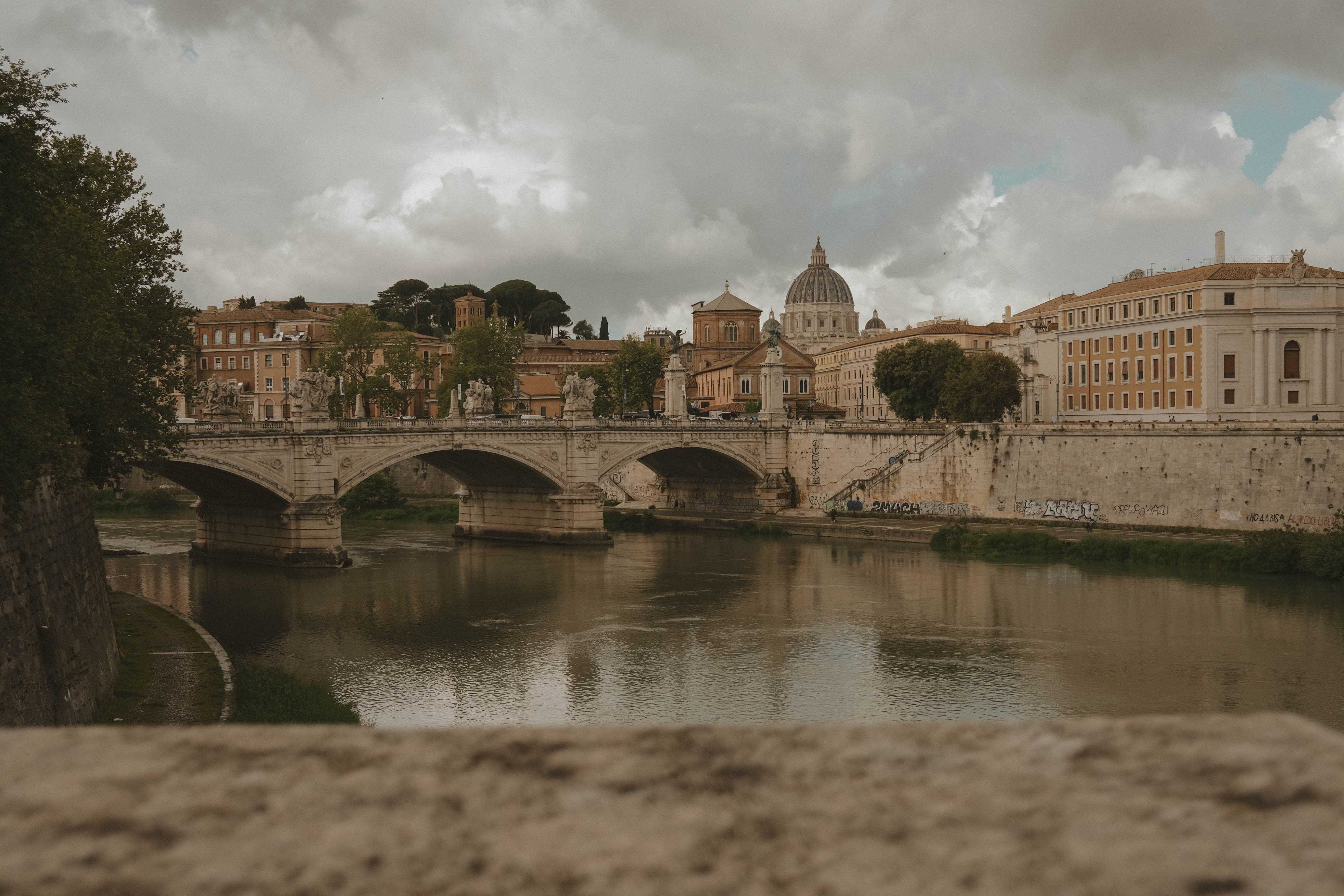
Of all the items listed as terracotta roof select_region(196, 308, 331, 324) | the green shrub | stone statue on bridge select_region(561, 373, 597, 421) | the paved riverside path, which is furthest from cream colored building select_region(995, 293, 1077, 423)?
terracotta roof select_region(196, 308, 331, 324)

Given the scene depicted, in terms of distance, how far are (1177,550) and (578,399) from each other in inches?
784

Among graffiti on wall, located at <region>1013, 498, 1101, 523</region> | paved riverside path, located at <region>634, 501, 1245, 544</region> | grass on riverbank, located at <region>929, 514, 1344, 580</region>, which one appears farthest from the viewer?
graffiti on wall, located at <region>1013, 498, 1101, 523</region>

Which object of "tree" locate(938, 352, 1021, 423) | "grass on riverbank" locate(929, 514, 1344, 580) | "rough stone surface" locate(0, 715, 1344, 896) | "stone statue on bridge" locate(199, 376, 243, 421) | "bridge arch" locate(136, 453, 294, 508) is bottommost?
"grass on riverbank" locate(929, 514, 1344, 580)

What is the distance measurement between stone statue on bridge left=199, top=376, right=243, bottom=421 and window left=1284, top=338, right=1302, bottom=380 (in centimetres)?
3656

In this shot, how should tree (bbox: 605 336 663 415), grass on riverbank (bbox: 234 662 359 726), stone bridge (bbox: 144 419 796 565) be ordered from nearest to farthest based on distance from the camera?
grass on riverbank (bbox: 234 662 359 726) → stone bridge (bbox: 144 419 796 565) → tree (bbox: 605 336 663 415)

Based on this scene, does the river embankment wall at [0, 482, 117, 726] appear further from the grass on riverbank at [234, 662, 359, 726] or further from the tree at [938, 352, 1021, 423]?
the tree at [938, 352, 1021, 423]

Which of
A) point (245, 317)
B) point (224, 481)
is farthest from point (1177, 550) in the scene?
point (245, 317)

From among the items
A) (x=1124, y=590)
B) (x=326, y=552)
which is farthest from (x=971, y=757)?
(x=326, y=552)

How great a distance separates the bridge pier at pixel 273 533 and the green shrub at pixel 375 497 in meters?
11.9

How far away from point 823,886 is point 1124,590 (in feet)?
94.2

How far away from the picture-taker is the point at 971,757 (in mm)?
1986

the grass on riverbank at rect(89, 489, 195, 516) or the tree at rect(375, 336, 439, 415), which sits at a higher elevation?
the tree at rect(375, 336, 439, 415)

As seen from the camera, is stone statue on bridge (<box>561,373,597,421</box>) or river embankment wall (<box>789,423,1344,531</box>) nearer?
river embankment wall (<box>789,423,1344,531</box>)

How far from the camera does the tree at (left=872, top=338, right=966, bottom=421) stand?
56000mm
